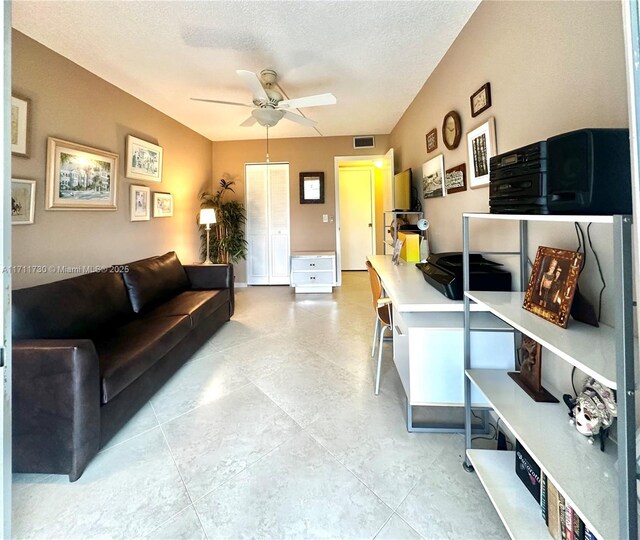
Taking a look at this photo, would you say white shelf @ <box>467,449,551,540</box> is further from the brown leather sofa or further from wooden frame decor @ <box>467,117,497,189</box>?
the brown leather sofa

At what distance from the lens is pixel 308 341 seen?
9.91 ft

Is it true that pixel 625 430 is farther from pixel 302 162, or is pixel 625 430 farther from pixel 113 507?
pixel 302 162

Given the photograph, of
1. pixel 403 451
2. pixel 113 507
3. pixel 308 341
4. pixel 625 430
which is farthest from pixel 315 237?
pixel 625 430

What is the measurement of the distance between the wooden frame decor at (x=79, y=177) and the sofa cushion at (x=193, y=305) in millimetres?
1119

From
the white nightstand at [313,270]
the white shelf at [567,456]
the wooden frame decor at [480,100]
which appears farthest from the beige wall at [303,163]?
the white shelf at [567,456]

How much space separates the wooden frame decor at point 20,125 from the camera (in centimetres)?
205

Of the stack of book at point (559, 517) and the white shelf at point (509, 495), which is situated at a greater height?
the stack of book at point (559, 517)

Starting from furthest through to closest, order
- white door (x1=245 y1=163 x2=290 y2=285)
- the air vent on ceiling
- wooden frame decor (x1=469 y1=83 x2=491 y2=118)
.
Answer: white door (x1=245 y1=163 x2=290 y2=285) < the air vent on ceiling < wooden frame decor (x1=469 y1=83 x2=491 y2=118)

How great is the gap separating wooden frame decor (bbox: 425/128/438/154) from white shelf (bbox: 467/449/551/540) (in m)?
2.57

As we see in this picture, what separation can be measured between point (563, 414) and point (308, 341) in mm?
2175

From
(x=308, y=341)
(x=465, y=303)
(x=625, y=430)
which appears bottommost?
(x=308, y=341)

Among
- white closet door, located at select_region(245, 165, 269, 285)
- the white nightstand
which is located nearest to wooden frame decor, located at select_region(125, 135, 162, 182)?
white closet door, located at select_region(245, 165, 269, 285)

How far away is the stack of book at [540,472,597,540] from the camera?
89 cm

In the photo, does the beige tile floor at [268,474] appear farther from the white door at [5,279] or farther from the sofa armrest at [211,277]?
the sofa armrest at [211,277]
